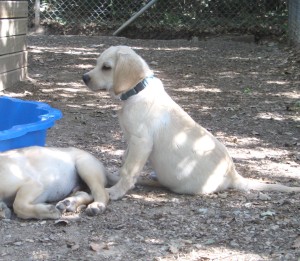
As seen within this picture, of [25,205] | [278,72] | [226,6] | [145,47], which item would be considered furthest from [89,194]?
[226,6]

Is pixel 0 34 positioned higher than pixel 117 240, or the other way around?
pixel 0 34

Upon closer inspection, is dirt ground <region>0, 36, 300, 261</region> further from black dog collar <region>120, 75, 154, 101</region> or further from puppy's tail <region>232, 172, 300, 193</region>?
black dog collar <region>120, 75, 154, 101</region>

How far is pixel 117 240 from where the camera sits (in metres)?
3.51

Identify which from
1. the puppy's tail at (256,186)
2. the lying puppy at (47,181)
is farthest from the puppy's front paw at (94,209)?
the puppy's tail at (256,186)

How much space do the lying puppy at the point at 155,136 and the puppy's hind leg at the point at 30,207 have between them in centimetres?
57

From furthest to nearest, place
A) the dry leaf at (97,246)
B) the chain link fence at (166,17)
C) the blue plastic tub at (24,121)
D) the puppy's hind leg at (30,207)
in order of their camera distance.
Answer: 1. the chain link fence at (166,17)
2. the blue plastic tub at (24,121)
3. the puppy's hind leg at (30,207)
4. the dry leaf at (97,246)

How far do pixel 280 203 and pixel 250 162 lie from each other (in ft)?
3.65

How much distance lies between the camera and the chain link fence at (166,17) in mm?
13016

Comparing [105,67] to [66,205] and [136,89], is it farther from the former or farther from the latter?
[66,205]

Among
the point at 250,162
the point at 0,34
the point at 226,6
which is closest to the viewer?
the point at 250,162

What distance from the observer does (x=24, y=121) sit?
17.6 feet

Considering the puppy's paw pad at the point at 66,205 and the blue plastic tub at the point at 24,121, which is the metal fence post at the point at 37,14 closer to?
the blue plastic tub at the point at 24,121

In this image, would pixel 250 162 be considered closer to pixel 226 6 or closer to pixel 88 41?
pixel 88 41

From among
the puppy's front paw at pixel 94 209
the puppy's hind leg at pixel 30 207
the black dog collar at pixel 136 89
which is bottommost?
the puppy's front paw at pixel 94 209
